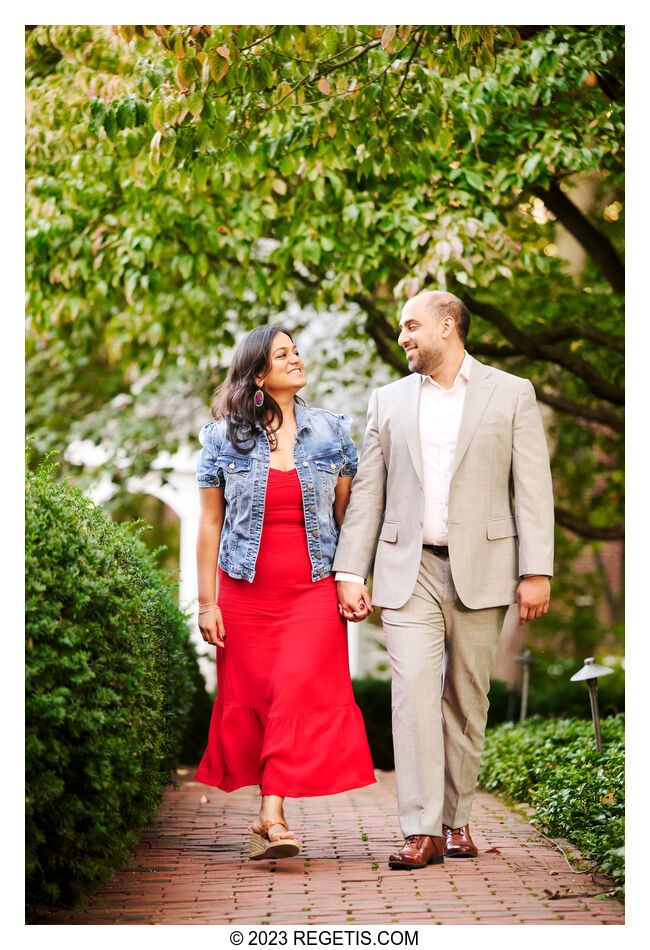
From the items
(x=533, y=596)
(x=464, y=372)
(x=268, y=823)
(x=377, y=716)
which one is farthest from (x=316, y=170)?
(x=377, y=716)

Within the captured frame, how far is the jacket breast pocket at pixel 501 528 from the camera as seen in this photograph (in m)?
4.27

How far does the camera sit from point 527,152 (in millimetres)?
6848

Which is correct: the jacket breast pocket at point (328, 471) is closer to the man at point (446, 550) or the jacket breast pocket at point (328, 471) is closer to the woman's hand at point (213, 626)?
the man at point (446, 550)

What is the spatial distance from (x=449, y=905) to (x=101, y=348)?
32.9ft

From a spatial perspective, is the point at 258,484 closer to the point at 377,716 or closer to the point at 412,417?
the point at 412,417

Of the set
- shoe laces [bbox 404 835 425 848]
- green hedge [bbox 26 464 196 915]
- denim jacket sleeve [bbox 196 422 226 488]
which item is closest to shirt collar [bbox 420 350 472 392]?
denim jacket sleeve [bbox 196 422 226 488]

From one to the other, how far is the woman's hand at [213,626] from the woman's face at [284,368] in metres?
1.05

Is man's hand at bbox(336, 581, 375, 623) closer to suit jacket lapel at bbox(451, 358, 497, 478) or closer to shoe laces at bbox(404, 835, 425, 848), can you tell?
suit jacket lapel at bbox(451, 358, 497, 478)

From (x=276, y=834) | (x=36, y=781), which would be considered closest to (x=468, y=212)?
(x=276, y=834)

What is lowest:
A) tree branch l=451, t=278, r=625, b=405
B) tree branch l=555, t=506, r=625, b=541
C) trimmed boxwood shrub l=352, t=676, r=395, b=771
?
trimmed boxwood shrub l=352, t=676, r=395, b=771

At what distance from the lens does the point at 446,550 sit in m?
4.33

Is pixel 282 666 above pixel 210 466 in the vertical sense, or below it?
below

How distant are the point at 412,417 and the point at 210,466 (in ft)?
3.04

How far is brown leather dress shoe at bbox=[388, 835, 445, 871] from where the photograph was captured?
402 cm
